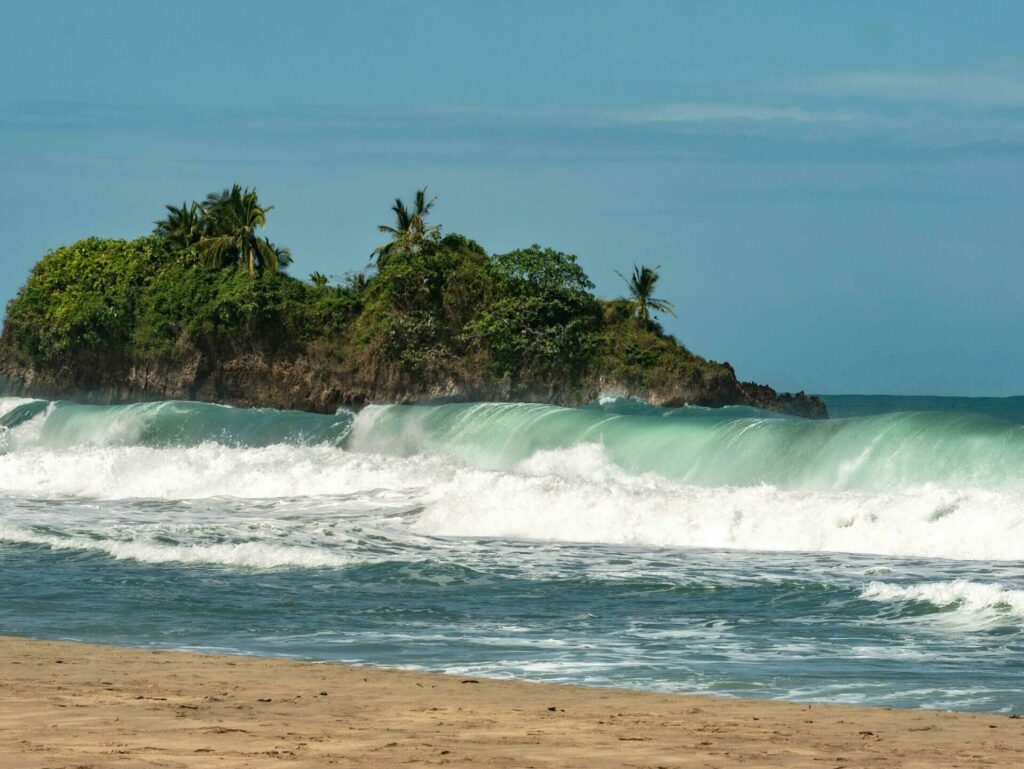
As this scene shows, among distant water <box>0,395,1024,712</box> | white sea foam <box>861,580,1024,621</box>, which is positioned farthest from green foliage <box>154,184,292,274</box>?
white sea foam <box>861,580,1024,621</box>

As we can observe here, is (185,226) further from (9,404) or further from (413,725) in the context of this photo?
(413,725)

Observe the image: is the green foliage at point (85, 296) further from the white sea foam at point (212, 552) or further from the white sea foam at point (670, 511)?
the white sea foam at point (212, 552)

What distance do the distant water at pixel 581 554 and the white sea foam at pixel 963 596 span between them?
31 mm

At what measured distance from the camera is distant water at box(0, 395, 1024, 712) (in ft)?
31.4

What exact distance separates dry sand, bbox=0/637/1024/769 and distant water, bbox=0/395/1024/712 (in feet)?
2.44

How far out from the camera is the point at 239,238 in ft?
219

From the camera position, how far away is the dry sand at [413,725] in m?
6.03

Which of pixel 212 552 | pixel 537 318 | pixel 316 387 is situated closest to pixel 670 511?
pixel 212 552

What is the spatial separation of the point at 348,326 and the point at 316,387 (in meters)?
3.11

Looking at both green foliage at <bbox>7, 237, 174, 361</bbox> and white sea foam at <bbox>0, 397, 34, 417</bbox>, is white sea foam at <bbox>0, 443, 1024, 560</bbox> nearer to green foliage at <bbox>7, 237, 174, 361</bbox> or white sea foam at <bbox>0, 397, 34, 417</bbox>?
white sea foam at <bbox>0, 397, 34, 417</bbox>

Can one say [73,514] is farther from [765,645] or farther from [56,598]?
[765,645]

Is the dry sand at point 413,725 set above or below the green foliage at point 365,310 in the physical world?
below

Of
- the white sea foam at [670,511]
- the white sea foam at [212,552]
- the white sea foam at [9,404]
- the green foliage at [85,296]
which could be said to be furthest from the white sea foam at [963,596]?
the green foliage at [85,296]

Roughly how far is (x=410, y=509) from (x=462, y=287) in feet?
136
